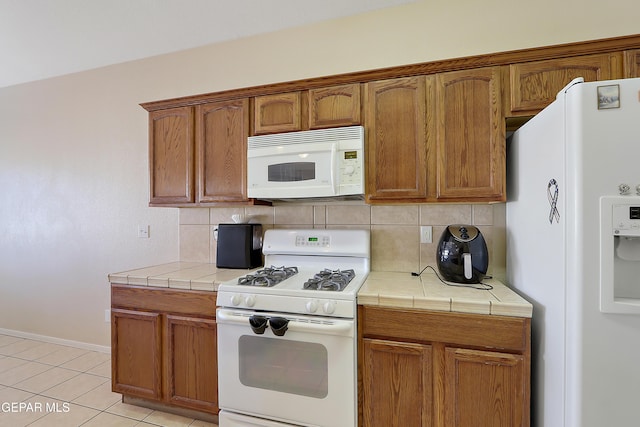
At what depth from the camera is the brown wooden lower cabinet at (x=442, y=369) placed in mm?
1243

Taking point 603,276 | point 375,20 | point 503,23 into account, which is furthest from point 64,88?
point 603,276

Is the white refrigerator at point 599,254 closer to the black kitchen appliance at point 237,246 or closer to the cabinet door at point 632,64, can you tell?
the cabinet door at point 632,64

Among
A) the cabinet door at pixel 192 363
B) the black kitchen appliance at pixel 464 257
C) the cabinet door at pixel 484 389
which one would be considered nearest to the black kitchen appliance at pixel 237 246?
the cabinet door at pixel 192 363

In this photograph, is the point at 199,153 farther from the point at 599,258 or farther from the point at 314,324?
the point at 599,258

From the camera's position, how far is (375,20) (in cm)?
205

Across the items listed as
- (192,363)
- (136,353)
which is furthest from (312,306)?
(136,353)

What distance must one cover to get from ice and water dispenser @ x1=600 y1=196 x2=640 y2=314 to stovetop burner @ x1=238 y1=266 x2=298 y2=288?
1.35m

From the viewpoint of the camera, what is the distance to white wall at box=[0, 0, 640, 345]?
187 centimetres

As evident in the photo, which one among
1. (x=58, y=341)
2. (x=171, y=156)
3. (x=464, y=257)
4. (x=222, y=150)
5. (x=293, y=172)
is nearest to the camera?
(x=464, y=257)

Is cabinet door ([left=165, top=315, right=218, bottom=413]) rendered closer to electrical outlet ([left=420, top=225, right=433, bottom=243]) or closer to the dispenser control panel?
electrical outlet ([left=420, top=225, right=433, bottom=243])

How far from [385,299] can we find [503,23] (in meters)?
1.83

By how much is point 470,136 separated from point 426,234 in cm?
66

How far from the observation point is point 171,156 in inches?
84.0

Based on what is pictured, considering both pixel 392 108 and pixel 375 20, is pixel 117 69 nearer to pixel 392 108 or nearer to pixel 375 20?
pixel 375 20
